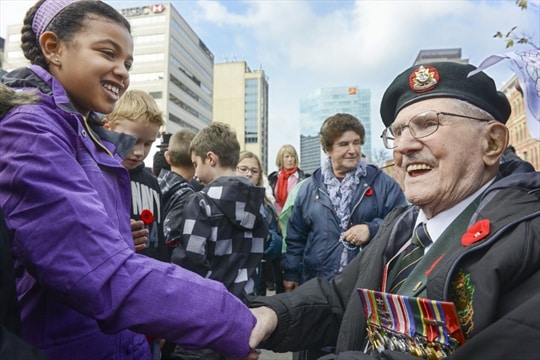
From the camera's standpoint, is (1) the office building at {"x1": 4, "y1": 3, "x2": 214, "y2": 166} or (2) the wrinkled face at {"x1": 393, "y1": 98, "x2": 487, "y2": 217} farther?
(1) the office building at {"x1": 4, "y1": 3, "x2": 214, "y2": 166}

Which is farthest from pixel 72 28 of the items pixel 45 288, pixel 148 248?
pixel 148 248

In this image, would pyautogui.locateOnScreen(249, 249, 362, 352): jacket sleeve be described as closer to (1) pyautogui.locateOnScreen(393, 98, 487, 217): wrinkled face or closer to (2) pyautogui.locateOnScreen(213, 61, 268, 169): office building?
(1) pyautogui.locateOnScreen(393, 98, 487, 217): wrinkled face

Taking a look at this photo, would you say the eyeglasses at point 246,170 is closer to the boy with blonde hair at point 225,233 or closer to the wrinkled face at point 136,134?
the boy with blonde hair at point 225,233

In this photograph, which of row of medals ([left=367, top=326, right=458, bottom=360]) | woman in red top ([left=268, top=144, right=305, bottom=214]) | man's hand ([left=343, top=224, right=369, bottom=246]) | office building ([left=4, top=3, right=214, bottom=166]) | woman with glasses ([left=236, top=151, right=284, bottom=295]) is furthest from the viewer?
office building ([left=4, top=3, right=214, bottom=166])

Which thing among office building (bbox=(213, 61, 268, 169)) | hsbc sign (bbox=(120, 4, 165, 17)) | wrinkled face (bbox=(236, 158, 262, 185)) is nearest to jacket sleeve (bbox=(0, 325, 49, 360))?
wrinkled face (bbox=(236, 158, 262, 185))

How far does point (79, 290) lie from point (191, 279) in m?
0.32

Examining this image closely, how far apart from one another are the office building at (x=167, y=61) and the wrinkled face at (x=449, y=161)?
63695 millimetres

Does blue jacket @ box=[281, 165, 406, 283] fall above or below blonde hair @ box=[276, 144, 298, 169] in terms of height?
below

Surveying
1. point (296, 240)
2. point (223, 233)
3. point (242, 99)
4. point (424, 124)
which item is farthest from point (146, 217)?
point (242, 99)

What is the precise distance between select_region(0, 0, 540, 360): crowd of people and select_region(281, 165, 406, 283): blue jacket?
1.64 m

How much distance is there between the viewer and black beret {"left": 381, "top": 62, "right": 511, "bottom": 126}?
1.81 meters

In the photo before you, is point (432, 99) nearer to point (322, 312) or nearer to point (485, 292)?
point (485, 292)

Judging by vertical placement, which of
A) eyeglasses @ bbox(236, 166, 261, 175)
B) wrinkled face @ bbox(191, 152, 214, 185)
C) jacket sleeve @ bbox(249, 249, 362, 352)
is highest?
eyeglasses @ bbox(236, 166, 261, 175)

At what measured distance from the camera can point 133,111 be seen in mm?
2744
